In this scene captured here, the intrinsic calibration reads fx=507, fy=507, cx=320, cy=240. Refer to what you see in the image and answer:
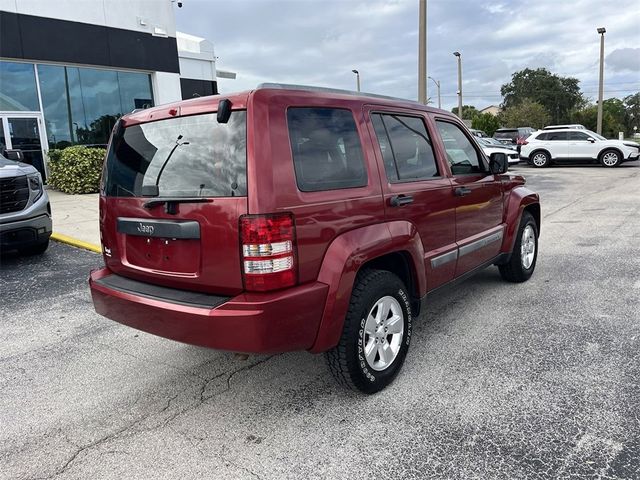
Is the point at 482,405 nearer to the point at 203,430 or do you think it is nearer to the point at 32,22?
the point at 203,430

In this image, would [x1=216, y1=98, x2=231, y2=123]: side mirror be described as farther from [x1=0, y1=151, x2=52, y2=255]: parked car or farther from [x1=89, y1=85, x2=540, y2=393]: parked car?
[x1=0, y1=151, x2=52, y2=255]: parked car

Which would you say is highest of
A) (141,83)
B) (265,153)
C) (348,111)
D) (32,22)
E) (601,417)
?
(32,22)

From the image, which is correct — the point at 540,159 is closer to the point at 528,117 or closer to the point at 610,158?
the point at 610,158

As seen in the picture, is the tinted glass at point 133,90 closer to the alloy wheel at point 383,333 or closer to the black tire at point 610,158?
the alloy wheel at point 383,333

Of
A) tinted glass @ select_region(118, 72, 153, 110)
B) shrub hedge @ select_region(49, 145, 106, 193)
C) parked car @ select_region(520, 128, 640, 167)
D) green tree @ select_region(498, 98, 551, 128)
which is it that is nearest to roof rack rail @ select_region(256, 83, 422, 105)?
shrub hedge @ select_region(49, 145, 106, 193)

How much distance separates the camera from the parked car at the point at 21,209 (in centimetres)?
624

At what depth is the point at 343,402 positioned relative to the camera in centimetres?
312

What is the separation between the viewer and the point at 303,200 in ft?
8.89

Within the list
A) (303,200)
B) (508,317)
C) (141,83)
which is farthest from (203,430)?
(141,83)

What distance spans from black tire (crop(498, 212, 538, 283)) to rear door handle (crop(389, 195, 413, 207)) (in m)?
2.21

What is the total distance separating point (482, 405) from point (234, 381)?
1613mm

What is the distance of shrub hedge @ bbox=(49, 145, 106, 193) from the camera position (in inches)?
529

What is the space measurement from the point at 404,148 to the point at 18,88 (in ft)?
48.0

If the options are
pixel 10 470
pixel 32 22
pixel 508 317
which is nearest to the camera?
pixel 10 470
